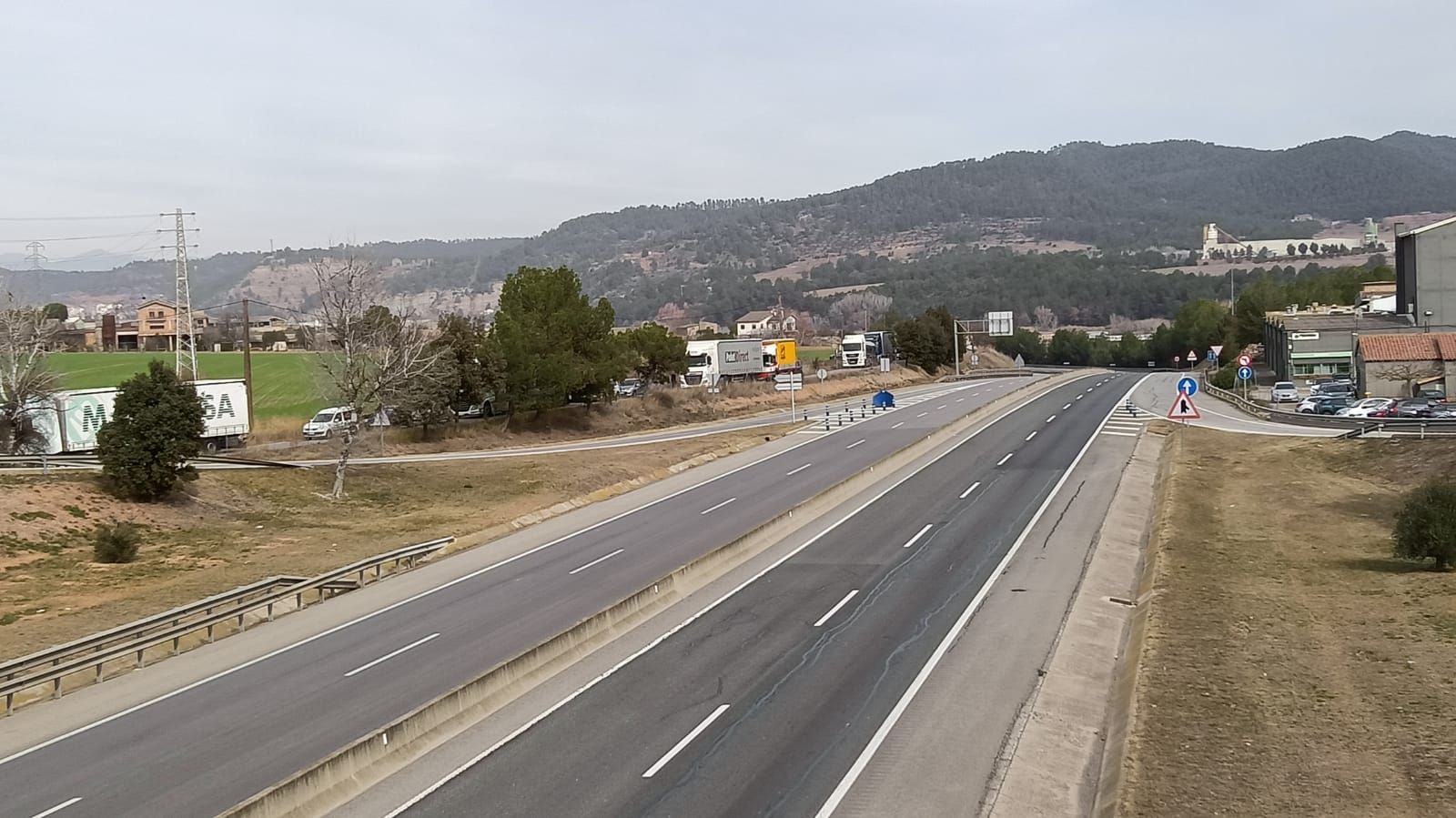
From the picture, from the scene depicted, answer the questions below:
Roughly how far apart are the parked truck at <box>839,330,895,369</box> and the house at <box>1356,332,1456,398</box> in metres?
60.5

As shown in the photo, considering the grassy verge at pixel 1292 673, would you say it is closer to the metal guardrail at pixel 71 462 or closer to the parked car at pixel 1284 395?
the metal guardrail at pixel 71 462

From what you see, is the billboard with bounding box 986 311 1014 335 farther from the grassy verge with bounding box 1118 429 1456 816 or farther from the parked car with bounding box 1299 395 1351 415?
the grassy verge with bounding box 1118 429 1456 816

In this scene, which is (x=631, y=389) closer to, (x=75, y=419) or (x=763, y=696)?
(x=75, y=419)

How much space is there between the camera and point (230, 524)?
4128cm

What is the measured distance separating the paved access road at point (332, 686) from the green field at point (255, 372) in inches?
2071

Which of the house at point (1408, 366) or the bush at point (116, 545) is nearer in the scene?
A: the bush at point (116, 545)

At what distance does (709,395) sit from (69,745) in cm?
7802

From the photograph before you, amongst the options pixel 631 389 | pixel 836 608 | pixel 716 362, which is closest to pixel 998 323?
pixel 716 362

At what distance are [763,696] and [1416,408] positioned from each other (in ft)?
164

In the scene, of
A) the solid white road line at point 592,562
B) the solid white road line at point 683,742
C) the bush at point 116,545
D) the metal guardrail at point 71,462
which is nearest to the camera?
the solid white road line at point 683,742

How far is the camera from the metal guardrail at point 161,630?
20234mm

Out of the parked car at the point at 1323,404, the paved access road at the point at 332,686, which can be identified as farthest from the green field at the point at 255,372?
→ the parked car at the point at 1323,404

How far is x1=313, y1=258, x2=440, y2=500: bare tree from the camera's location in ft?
167

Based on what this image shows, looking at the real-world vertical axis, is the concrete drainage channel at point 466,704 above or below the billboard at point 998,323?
below
